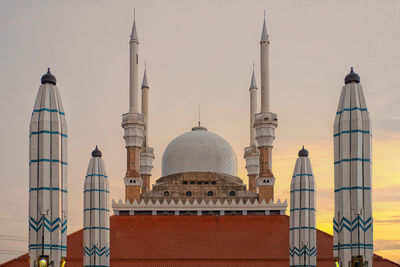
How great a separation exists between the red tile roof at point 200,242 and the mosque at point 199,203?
9 centimetres

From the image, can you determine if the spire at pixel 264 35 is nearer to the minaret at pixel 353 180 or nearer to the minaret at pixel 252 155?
the minaret at pixel 252 155

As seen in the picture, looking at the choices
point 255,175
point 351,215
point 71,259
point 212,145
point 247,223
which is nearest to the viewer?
point 351,215

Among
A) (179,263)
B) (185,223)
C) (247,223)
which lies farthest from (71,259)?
(247,223)

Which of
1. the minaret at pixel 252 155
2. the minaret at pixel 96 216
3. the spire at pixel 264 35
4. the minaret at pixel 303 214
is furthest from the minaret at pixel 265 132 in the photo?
the minaret at pixel 96 216

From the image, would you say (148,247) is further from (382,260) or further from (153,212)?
(382,260)

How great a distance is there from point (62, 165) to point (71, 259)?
24.0m

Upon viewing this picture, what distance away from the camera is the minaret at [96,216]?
123ft

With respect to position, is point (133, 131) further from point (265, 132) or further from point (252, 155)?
point (252, 155)

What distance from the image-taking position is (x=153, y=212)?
62656 millimetres

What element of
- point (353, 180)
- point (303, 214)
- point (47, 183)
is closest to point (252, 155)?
point (303, 214)

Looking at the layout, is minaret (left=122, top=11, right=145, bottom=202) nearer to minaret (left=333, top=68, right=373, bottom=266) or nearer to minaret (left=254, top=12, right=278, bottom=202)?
minaret (left=254, top=12, right=278, bottom=202)

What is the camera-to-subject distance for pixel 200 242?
5553cm

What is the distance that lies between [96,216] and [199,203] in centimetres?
2774

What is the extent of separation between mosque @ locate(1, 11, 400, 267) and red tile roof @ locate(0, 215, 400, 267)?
9cm
